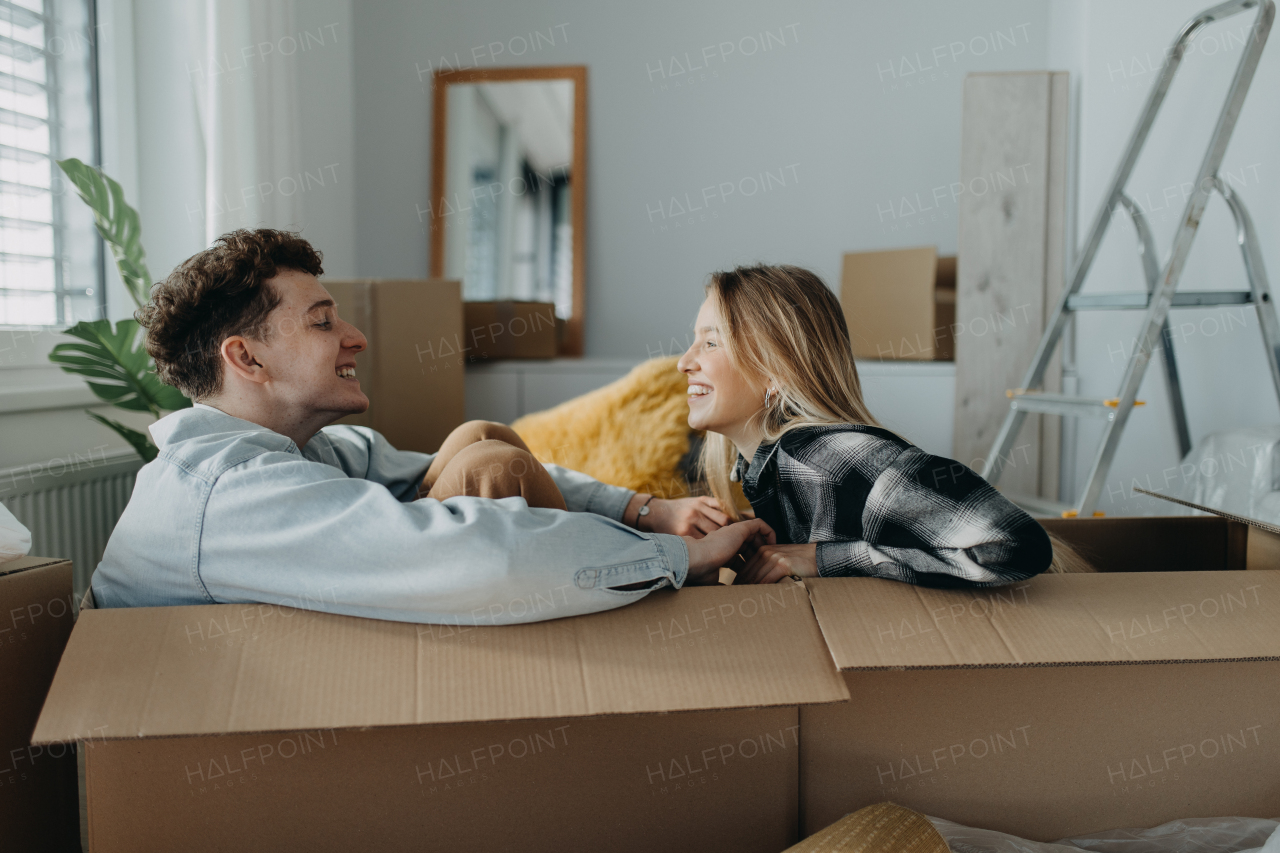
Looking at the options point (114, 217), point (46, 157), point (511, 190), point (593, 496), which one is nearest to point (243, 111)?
point (46, 157)

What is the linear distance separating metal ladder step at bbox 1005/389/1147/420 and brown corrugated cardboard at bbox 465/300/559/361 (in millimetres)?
1490

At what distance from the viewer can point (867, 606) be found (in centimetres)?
89

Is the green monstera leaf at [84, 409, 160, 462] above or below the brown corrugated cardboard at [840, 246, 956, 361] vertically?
below

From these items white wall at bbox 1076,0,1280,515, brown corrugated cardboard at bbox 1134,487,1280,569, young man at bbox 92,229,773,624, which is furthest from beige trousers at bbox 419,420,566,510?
white wall at bbox 1076,0,1280,515

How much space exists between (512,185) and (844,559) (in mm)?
2752

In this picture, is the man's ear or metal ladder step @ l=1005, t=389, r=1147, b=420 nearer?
the man's ear

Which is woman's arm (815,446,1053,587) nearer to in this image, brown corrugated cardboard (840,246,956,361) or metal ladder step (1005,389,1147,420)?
metal ladder step (1005,389,1147,420)

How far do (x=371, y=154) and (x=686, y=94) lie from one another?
125cm

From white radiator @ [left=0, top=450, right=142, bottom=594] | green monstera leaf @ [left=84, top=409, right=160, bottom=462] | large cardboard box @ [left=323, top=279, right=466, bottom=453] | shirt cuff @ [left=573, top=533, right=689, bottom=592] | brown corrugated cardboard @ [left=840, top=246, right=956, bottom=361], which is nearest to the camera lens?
shirt cuff @ [left=573, top=533, right=689, bottom=592]

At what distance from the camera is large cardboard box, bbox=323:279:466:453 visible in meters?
2.49

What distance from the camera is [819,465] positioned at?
A: 3.63 feet

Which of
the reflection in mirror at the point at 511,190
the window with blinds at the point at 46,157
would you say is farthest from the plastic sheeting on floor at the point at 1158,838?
the reflection in mirror at the point at 511,190

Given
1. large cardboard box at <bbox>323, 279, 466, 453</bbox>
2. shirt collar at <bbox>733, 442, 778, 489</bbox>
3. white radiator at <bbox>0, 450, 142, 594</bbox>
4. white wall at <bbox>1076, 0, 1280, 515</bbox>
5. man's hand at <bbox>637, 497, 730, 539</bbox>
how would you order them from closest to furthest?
shirt collar at <bbox>733, 442, 778, 489</bbox> → man's hand at <bbox>637, 497, 730, 539</bbox> → white radiator at <bbox>0, 450, 142, 594</bbox> → white wall at <bbox>1076, 0, 1280, 515</bbox> → large cardboard box at <bbox>323, 279, 466, 453</bbox>

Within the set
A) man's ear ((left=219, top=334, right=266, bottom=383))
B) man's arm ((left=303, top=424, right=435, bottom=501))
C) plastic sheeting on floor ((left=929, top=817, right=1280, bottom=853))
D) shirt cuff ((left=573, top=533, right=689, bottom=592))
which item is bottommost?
plastic sheeting on floor ((left=929, top=817, right=1280, bottom=853))
